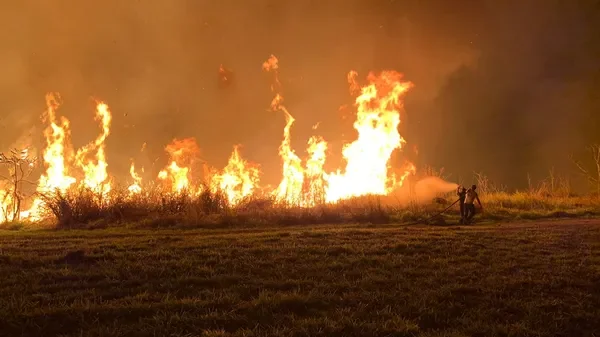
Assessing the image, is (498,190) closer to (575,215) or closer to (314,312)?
(575,215)

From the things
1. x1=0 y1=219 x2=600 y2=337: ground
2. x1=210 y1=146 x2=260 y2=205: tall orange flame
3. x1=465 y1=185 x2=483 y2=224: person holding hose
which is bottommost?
x1=0 y1=219 x2=600 y2=337: ground

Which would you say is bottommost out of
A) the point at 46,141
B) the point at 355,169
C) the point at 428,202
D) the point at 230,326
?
the point at 230,326

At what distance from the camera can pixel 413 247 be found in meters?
10.7

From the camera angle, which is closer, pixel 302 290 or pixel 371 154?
pixel 302 290

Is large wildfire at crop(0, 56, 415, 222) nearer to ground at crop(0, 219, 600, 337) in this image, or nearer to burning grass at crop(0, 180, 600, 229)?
burning grass at crop(0, 180, 600, 229)

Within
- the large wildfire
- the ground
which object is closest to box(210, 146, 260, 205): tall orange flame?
the large wildfire

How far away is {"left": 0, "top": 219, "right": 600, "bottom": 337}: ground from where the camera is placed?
5.19 metres

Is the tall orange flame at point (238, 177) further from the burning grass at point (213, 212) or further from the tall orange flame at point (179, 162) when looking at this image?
the burning grass at point (213, 212)

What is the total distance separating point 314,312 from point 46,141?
29.5 meters

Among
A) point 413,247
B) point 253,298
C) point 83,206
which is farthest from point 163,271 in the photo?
point 83,206

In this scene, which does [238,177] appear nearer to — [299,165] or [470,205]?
[299,165]

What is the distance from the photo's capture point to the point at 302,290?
→ 22.0ft

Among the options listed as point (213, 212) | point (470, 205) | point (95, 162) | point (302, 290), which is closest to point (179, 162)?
point (95, 162)

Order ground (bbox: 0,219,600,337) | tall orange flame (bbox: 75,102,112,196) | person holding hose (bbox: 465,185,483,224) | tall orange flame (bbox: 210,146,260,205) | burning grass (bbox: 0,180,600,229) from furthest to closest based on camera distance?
tall orange flame (bbox: 75,102,112,196) < tall orange flame (bbox: 210,146,260,205) < person holding hose (bbox: 465,185,483,224) < burning grass (bbox: 0,180,600,229) < ground (bbox: 0,219,600,337)
